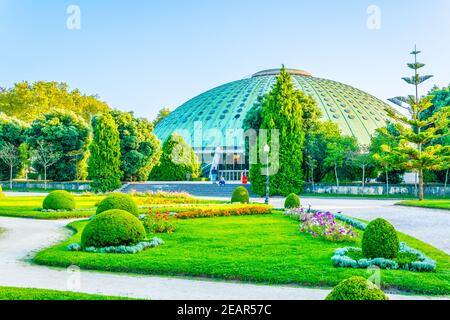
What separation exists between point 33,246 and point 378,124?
211 feet

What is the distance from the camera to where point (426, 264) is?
946cm

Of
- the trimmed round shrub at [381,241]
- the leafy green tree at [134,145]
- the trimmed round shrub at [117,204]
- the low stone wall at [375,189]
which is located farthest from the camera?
the leafy green tree at [134,145]

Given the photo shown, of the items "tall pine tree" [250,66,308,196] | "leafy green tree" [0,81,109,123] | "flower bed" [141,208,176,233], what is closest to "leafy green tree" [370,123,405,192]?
"tall pine tree" [250,66,308,196]

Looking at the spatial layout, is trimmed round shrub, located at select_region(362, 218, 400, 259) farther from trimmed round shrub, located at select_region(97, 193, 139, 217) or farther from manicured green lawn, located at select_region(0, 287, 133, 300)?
trimmed round shrub, located at select_region(97, 193, 139, 217)

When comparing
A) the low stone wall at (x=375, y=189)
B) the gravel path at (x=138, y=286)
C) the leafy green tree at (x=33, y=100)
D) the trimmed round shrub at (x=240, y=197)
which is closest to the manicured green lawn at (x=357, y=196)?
the low stone wall at (x=375, y=189)

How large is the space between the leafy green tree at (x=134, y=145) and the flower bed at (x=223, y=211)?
88.7 feet

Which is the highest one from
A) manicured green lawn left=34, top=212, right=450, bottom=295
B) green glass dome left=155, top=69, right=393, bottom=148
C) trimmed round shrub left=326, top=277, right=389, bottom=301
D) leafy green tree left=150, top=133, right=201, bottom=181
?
green glass dome left=155, top=69, right=393, bottom=148

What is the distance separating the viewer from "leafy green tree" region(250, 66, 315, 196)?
39.9 metres

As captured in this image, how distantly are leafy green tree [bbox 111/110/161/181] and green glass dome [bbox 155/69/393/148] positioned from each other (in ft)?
57.1

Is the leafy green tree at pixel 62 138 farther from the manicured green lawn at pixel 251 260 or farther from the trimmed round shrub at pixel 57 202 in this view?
the manicured green lawn at pixel 251 260

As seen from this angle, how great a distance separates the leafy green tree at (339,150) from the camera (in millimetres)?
41281

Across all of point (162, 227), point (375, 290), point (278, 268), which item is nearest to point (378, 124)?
point (162, 227)

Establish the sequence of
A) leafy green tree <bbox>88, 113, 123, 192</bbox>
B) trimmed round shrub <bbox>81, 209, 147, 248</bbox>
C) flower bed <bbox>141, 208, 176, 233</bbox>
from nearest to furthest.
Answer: trimmed round shrub <bbox>81, 209, 147, 248</bbox>, flower bed <bbox>141, 208, 176, 233</bbox>, leafy green tree <bbox>88, 113, 123, 192</bbox>

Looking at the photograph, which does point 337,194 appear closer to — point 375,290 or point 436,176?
point 436,176
